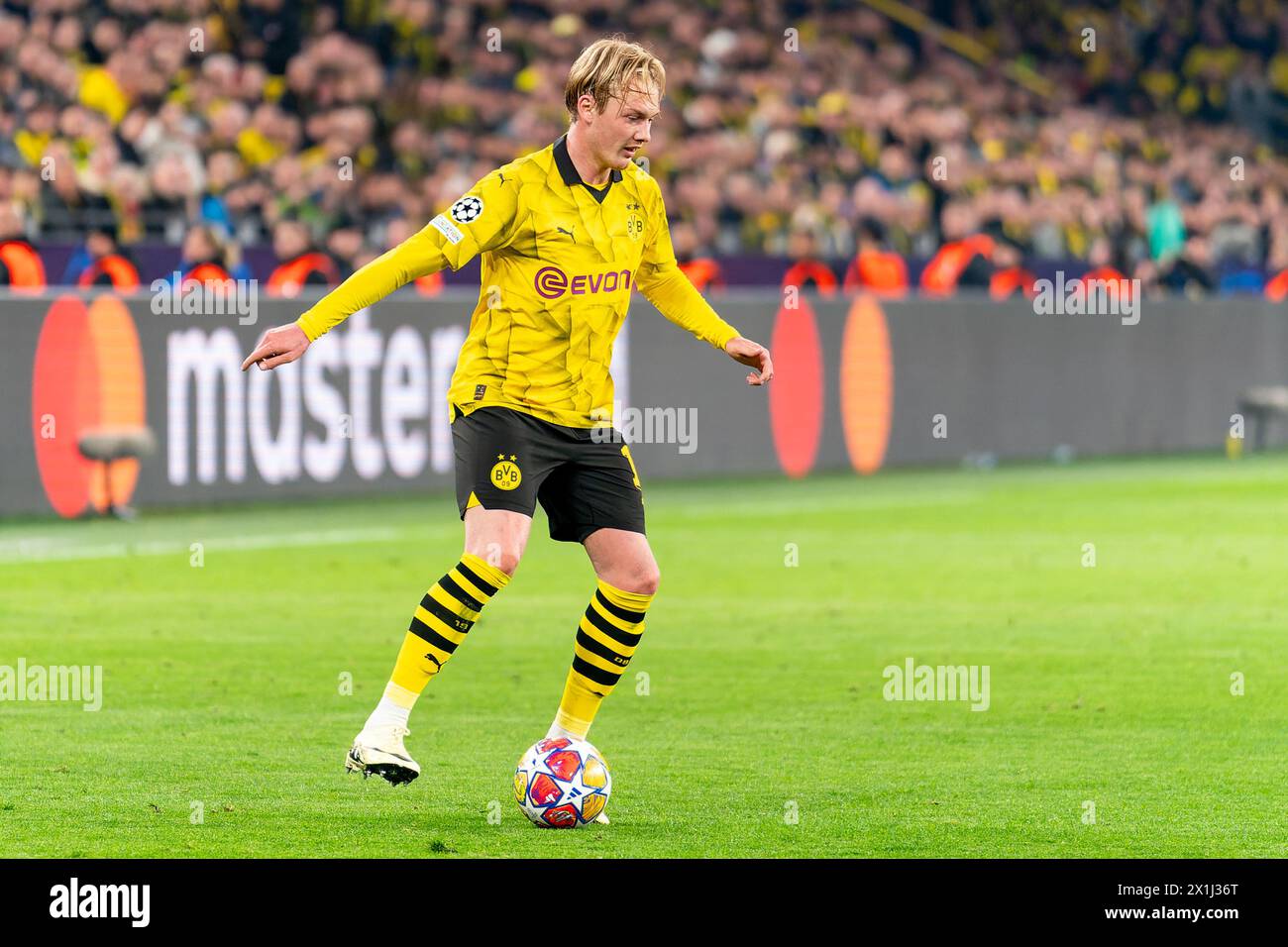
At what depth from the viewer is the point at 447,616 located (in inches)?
268

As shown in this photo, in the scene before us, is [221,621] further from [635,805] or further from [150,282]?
[150,282]

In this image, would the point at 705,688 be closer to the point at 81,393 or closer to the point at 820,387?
the point at 81,393

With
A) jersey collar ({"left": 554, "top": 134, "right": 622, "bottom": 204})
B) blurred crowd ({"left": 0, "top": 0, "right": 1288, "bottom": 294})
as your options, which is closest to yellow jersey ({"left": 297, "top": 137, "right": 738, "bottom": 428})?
jersey collar ({"left": 554, "top": 134, "right": 622, "bottom": 204})

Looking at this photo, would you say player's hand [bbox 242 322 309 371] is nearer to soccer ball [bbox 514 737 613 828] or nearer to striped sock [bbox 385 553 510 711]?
striped sock [bbox 385 553 510 711]

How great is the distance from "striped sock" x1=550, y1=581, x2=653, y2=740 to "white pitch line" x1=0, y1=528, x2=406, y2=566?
7246 millimetres

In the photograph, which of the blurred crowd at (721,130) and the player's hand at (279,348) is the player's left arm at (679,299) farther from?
the blurred crowd at (721,130)

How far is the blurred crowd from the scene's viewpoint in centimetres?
1881

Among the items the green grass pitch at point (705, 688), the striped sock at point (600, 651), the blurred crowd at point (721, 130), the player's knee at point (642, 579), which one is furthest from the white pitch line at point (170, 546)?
the player's knee at point (642, 579)

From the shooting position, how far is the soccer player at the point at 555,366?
6.79 meters

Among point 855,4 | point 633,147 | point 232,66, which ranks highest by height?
point 855,4

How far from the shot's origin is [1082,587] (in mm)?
13031

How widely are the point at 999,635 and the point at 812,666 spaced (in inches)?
53.6
